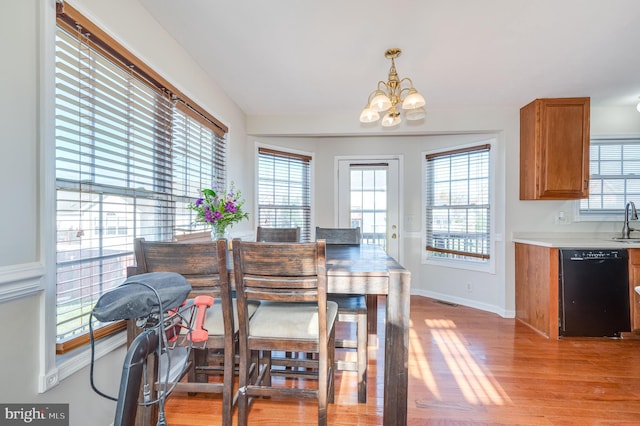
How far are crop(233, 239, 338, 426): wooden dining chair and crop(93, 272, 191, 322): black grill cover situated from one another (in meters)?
0.43

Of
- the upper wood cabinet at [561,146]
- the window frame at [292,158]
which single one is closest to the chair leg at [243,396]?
the window frame at [292,158]

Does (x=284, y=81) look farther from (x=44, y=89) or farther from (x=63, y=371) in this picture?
(x=63, y=371)

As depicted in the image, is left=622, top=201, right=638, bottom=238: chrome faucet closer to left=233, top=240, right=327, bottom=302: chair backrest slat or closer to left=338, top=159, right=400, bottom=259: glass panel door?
left=338, top=159, right=400, bottom=259: glass panel door

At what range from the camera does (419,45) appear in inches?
83.3

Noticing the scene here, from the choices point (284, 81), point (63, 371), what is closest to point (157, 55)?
point (284, 81)

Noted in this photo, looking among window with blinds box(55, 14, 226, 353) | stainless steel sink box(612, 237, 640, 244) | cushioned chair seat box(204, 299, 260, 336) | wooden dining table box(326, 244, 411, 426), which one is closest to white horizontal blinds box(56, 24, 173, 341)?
window with blinds box(55, 14, 226, 353)

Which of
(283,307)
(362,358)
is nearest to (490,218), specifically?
(362,358)

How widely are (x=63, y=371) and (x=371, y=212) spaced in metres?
3.60

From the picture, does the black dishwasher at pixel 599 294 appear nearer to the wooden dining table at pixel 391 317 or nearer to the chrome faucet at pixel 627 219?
the chrome faucet at pixel 627 219

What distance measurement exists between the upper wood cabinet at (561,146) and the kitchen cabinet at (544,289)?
66 cm

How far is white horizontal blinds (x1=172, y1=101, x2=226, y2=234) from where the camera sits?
2195 millimetres

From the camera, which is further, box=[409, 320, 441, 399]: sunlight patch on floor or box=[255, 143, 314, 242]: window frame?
box=[255, 143, 314, 242]: window frame

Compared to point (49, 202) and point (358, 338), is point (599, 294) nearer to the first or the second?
point (358, 338)

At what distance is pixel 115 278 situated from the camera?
5.24 feet
